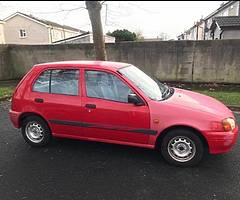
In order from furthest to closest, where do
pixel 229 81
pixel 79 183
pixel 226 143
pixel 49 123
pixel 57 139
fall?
1. pixel 229 81
2. pixel 57 139
3. pixel 49 123
4. pixel 226 143
5. pixel 79 183

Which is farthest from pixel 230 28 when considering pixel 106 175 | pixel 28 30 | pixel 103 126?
pixel 28 30

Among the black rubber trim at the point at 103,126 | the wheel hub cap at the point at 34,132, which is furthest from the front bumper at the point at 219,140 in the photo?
the wheel hub cap at the point at 34,132

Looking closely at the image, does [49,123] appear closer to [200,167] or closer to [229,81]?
[200,167]

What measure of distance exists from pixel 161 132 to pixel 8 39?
39080 mm

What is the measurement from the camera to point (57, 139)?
540 centimetres

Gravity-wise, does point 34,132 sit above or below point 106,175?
above

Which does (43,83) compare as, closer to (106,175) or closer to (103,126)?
(103,126)

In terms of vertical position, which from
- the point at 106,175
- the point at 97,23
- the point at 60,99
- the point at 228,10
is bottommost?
the point at 106,175

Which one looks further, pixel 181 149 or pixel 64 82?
pixel 64 82

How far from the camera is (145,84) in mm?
4551

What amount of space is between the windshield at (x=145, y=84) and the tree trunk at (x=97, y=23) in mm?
3911

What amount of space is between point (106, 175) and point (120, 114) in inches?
37.8

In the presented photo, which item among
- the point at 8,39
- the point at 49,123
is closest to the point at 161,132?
the point at 49,123

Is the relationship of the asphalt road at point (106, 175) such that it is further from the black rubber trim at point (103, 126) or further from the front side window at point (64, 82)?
the front side window at point (64, 82)
